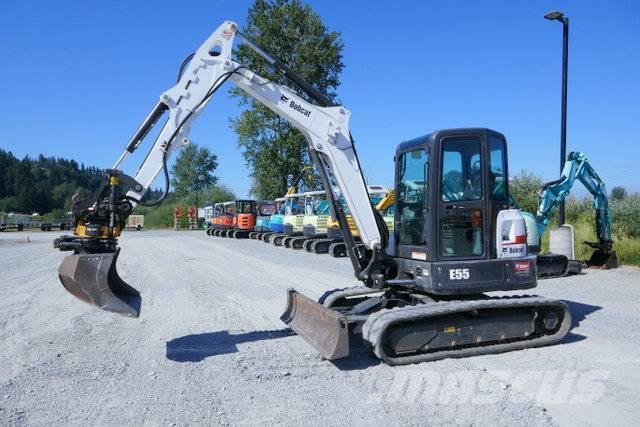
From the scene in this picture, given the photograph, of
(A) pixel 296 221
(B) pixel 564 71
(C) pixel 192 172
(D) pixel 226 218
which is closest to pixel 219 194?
(C) pixel 192 172

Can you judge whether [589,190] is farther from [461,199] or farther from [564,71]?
[461,199]

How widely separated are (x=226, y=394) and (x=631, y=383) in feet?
12.3

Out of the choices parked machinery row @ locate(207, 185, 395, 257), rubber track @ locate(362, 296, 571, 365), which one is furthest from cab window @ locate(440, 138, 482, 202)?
parked machinery row @ locate(207, 185, 395, 257)

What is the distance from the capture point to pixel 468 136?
605 cm

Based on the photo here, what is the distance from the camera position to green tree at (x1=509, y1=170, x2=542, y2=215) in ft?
82.3

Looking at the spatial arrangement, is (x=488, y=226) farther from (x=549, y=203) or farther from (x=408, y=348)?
(x=549, y=203)

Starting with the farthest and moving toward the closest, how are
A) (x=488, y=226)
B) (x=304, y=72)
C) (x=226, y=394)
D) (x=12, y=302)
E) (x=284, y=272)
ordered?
(x=304, y=72) → (x=284, y=272) → (x=12, y=302) → (x=488, y=226) → (x=226, y=394)

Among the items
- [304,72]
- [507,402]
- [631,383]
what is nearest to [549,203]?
[631,383]

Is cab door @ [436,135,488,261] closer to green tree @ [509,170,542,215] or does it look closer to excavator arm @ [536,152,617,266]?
excavator arm @ [536,152,617,266]

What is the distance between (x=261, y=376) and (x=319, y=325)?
1.03 m

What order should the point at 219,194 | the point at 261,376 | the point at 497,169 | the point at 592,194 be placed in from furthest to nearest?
the point at 219,194 → the point at 592,194 → the point at 497,169 → the point at 261,376

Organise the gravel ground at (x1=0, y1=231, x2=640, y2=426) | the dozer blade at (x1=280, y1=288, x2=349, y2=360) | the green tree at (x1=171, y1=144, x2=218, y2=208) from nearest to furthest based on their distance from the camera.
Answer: the gravel ground at (x1=0, y1=231, x2=640, y2=426) → the dozer blade at (x1=280, y1=288, x2=349, y2=360) → the green tree at (x1=171, y1=144, x2=218, y2=208)

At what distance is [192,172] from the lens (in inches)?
A: 3302

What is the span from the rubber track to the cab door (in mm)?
592
